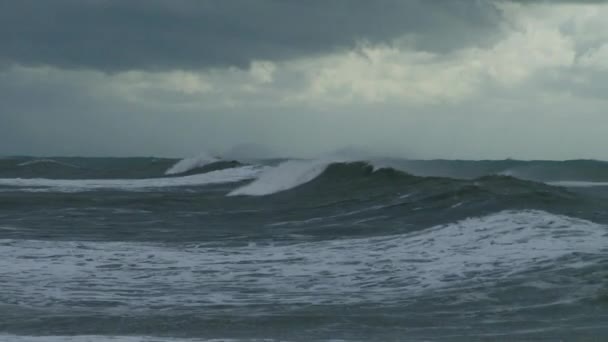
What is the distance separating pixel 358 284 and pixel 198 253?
3.84 m

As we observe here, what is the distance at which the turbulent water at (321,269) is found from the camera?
9.37m

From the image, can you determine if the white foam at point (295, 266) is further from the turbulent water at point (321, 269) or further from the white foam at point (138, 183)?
the white foam at point (138, 183)

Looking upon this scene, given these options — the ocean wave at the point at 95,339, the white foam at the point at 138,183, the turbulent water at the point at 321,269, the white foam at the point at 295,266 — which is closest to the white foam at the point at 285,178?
the white foam at the point at 138,183

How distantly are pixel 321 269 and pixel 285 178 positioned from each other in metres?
19.9

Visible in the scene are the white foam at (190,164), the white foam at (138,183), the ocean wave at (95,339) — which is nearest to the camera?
the ocean wave at (95,339)

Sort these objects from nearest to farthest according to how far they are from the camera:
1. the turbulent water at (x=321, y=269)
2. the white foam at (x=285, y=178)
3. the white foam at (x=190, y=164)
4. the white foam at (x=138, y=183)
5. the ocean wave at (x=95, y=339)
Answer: the ocean wave at (x=95, y=339) → the turbulent water at (x=321, y=269) → the white foam at (x=285, y=178) → the white foam at (x=138, y=183) → the white foam at (x=190, y=164)

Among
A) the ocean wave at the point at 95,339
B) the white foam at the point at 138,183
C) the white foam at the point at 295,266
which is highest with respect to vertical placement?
the white foam at the point at 138,183

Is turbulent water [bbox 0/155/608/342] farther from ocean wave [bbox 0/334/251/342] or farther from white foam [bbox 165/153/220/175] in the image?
white foam [bbox 165/153/220/175]

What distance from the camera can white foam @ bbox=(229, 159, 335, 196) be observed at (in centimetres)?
3116

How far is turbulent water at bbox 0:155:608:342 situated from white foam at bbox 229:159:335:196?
5736 mm

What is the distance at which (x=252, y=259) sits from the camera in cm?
1427

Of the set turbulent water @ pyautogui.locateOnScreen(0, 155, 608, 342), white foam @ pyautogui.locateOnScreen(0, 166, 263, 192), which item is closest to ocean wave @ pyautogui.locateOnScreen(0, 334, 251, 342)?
turbulent water @ pyautogui.locateOnScreen(0, 155, 608, 342)

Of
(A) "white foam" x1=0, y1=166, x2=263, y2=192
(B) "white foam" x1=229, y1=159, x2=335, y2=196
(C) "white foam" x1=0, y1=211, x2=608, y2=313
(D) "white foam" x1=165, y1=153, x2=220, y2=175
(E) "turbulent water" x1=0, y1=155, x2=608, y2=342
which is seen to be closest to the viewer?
(E) "turbulent water" x1=0, y1=155, x2=608, y2=342

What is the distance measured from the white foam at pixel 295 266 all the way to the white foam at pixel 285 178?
1459 centimetres
